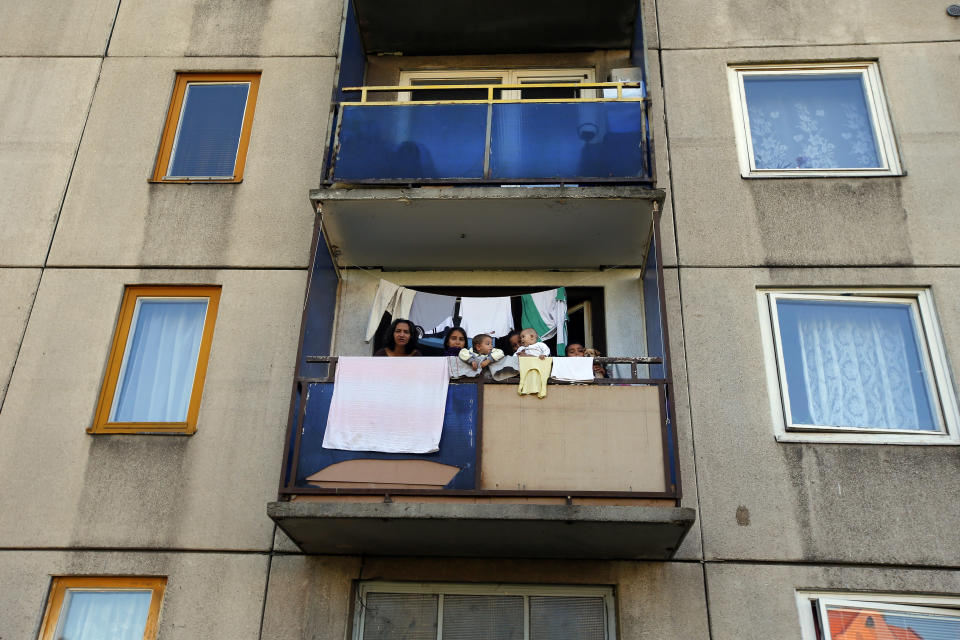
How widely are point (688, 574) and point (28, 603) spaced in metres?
5.61

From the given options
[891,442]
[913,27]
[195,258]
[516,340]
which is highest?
[913,27]

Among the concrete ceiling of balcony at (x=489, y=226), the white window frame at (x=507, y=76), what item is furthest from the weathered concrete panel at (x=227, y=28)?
the concrete ceiling of balcony at (x=489, y=226)

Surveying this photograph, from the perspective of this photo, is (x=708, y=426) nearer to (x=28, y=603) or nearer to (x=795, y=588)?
(x=795, y=588)

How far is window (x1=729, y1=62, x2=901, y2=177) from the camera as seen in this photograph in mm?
9578

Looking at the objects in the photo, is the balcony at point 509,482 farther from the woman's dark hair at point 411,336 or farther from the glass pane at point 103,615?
the glass pane at point 103,615

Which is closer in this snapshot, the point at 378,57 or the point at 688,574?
the point at 688,574

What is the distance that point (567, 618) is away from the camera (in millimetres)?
7719

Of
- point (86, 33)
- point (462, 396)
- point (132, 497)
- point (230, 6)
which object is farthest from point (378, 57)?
point (132, 497)

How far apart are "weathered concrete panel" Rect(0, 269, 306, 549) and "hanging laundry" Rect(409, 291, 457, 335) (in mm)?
1185

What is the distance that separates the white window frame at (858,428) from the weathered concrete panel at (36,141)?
24.2 ft

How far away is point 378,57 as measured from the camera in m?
11.1

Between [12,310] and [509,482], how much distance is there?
544 cm

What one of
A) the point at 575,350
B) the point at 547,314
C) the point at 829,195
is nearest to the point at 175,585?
the point at 575,350

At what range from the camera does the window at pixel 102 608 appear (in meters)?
7.70
